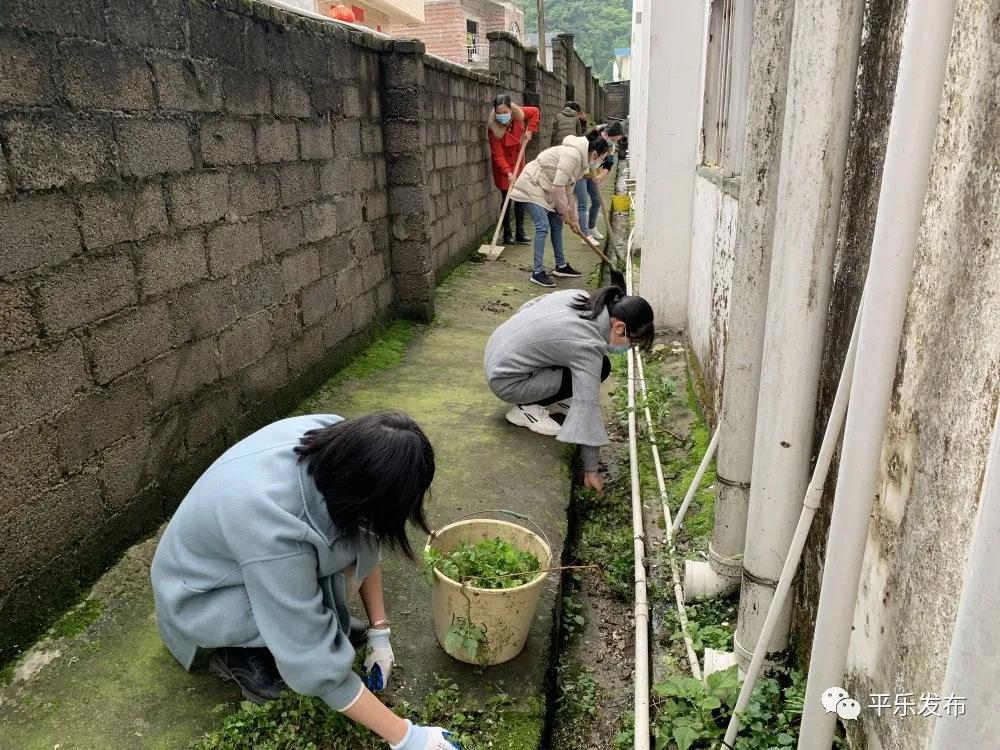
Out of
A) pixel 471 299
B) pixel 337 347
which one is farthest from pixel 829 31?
pixel 471 299

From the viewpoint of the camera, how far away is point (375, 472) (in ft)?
6.21

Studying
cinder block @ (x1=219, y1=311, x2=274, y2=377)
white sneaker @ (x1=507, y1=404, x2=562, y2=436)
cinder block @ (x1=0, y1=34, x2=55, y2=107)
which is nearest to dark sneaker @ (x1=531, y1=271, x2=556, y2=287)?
white sneaker @ (x1=507, y1=404, x2=562, y2=436)

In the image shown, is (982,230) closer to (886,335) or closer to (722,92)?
(886,335)

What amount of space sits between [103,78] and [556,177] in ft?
18.9

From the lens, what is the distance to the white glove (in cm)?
238

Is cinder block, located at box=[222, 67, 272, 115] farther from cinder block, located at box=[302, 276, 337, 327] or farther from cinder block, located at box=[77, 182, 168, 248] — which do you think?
cinder block, located at box=[302, 276, 337, 327]

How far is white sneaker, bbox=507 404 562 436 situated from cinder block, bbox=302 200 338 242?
1.85m

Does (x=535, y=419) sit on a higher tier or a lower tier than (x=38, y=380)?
lower

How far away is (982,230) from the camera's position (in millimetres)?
1318

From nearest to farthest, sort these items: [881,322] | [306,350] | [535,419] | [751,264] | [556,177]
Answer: [881,322], [751,264], [535,419], [306,350], [556,177]

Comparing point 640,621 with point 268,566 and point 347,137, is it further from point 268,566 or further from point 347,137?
point 347,137

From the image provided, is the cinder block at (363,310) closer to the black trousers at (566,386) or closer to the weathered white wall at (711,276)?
the black trousers at (566,386)

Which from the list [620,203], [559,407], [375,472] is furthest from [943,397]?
[620,203]

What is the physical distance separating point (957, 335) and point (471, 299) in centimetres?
640
